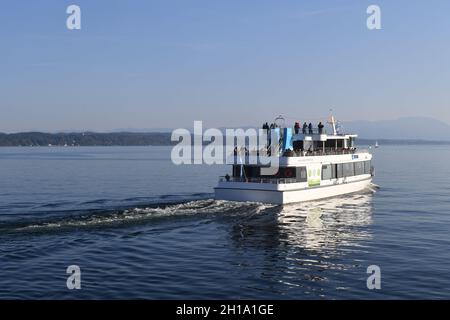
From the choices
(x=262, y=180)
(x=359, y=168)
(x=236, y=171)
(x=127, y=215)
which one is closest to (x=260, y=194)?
(x=262, y=180)

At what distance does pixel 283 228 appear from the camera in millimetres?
34656

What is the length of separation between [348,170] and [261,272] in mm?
32400

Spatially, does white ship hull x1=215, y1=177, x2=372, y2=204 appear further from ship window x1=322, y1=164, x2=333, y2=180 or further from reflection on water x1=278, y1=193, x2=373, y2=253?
ship window x1=322, y1=164, x2=333, y2=180

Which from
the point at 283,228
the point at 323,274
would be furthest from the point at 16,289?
the point at 283,228

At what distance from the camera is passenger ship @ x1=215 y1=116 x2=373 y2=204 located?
4316cm

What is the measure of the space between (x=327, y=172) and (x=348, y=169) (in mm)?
5318

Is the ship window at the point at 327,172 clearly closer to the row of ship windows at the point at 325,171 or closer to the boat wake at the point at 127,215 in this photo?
the row of ship windows at the point at 325,171

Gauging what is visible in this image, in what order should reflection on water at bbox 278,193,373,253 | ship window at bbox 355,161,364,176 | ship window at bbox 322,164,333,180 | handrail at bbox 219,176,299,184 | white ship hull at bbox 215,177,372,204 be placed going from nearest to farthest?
reflection on water at bbox 278,193,373,253 < white ship hull at bbox 215,177,372,204 < handrail at bbox 219,176,299,184 < ship window at bbox 322,164,333,180 < ship window at bbox 355,161,364,176

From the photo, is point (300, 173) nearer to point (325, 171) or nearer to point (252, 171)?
point (252, 171)

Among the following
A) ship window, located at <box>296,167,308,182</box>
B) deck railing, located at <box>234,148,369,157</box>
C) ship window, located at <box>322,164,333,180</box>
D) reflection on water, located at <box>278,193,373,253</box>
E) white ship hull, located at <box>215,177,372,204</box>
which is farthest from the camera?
ship window, located at <box>322,164,333,180</box>

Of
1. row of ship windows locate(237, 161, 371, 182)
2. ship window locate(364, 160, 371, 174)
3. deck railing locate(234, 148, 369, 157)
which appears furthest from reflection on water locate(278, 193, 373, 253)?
ship window locate(364, 160, 371, 174)

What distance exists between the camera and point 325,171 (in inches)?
1962

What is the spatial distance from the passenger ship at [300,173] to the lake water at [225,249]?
4.28ft

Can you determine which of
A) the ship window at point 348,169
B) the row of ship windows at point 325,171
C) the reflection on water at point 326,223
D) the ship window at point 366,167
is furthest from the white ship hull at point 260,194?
the ship window at point 366,167
